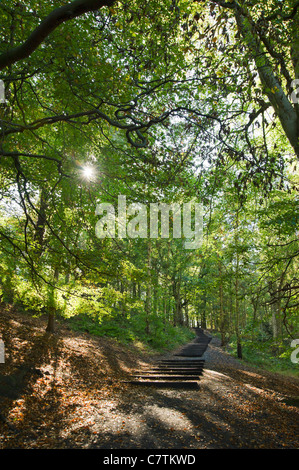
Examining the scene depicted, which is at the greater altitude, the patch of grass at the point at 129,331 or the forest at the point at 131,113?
the forest at the point at 131,113

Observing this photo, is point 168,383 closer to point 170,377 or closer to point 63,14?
point 170,377

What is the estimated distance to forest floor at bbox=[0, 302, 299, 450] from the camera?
12.6 ft

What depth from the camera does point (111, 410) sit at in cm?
499

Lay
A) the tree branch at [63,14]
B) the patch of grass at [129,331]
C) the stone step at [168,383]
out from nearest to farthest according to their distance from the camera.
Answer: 1. the tree branch at [63,14]
2. the stone step at [168,383]
3. the patch of grass at [129,331]

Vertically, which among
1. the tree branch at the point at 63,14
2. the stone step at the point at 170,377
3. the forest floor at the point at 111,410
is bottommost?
the stone step at the point at 170,377

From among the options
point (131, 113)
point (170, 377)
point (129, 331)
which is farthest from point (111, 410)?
point (129, 331)

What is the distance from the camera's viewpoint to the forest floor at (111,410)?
385cm

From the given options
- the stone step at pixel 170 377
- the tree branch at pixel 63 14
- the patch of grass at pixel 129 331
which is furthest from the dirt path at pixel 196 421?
the patch of grass at pixel 129 331

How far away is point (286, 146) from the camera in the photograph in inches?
431

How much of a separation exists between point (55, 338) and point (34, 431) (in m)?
4.78

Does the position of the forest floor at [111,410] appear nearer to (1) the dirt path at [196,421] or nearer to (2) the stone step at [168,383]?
(1) the dirt path at [196,421]

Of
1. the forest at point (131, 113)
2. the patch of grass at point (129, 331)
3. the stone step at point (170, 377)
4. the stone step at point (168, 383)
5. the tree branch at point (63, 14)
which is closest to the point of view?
the tree branch at point (63, 14)

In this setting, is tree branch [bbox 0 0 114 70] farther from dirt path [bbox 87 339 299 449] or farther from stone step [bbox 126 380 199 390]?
stone step [bbox 126 380 199 390]
